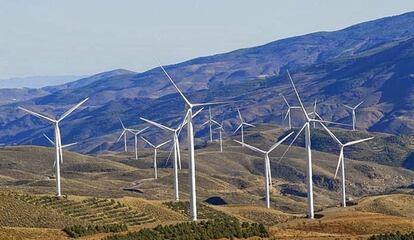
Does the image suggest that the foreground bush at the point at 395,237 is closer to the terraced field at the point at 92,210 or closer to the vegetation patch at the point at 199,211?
the terraced field at the point at 92,210

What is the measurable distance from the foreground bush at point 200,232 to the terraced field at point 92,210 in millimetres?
29229

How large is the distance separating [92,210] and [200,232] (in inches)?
1608

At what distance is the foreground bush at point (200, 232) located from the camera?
72.8 meters

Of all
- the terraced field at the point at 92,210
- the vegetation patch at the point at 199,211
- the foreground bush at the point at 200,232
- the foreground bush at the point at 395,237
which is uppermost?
the foreground bush at the point at 200,232

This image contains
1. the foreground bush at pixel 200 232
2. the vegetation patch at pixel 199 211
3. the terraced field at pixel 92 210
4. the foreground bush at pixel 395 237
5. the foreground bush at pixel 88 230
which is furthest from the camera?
the vegetation patch at pixel 199 211

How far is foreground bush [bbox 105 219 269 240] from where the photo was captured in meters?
72.8

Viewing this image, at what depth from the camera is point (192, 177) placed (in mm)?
82688

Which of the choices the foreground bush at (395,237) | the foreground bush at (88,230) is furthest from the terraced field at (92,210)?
the foreground bush at (395,237)

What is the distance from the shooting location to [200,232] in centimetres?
7569

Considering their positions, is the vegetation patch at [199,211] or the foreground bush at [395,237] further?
the vegetation patch at [199,211]

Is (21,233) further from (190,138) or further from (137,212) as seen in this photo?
(137,212)

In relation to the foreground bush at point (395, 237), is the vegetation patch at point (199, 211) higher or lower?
lower

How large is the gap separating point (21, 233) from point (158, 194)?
325 ft

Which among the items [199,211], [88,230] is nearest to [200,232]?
[88,230]
